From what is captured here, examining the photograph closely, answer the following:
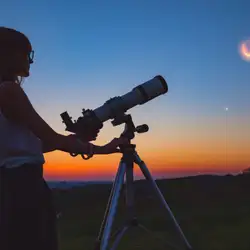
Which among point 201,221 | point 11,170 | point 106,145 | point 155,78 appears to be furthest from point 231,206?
point 11,170

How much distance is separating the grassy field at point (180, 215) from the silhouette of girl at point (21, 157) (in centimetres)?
232

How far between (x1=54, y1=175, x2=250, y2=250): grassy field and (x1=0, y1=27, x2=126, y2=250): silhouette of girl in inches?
91.3

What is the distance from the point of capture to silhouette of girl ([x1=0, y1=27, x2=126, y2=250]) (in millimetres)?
2168

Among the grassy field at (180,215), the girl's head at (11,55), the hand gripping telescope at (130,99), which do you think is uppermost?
the hand gripping telescope at (130,99)

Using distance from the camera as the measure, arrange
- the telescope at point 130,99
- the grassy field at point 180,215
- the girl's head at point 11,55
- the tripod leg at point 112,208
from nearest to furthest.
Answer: the girl's head at point 11,55 < the tripod leg at point 112,208 < the telescope at point 130,99 < the grassy field at point 180,215

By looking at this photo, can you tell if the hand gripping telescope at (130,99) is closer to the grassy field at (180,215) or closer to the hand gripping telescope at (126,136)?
the hand gripping telescope at (126,136)

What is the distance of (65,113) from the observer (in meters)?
4.59

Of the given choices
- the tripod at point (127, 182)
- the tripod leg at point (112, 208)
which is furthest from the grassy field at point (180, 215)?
the tripod leg at point (112, 208)

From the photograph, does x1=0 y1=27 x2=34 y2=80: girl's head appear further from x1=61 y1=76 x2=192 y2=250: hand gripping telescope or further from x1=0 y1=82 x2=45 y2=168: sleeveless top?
x1=61 y1=76 x2=192 y2=250: hand gripping telescope

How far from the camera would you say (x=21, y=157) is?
2.26 meters

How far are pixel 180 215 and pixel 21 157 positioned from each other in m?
7.85

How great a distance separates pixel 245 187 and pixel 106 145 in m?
11.6

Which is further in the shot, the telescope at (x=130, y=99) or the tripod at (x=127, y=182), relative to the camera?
the telescope at (x=130, y=99)

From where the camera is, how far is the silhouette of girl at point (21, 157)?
2.17 meters
